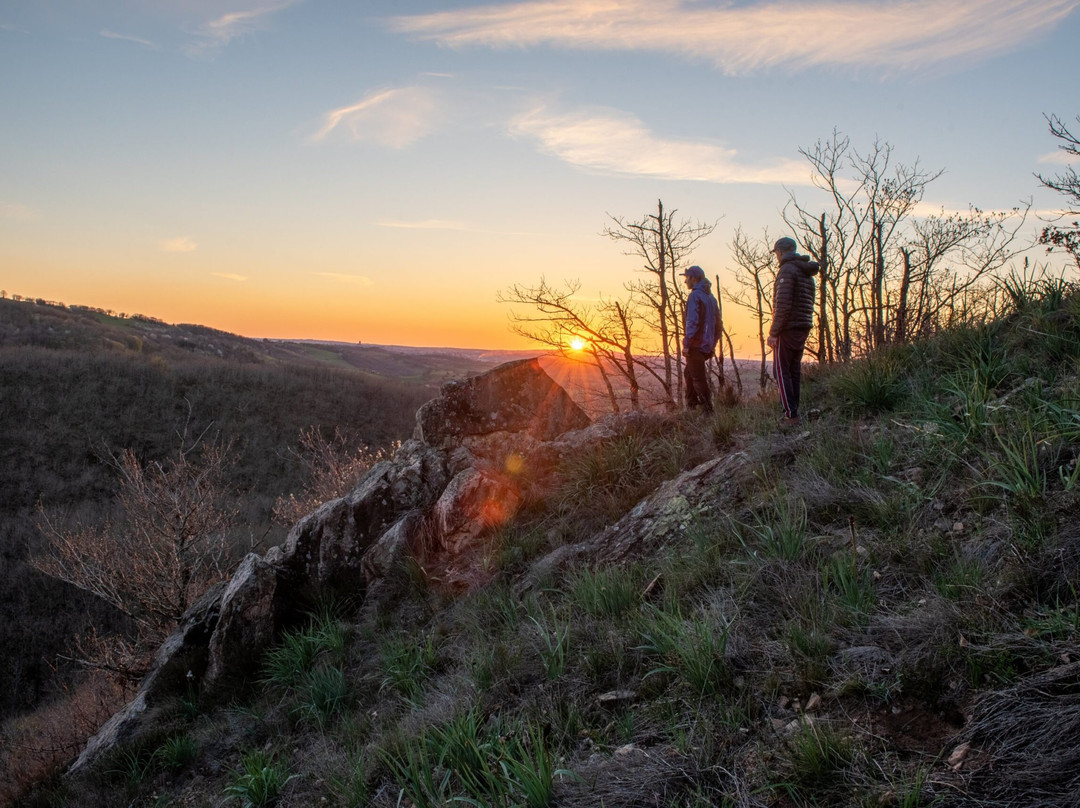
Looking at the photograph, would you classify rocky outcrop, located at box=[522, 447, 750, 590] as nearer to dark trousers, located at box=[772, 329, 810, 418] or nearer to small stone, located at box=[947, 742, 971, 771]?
dark trousers, located at box=[772, 329, 810, 418]

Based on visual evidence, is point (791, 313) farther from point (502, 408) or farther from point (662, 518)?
point (502, 408)

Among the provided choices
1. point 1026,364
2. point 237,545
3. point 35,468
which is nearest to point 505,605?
point 1026,364

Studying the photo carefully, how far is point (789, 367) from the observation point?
6.36 metres

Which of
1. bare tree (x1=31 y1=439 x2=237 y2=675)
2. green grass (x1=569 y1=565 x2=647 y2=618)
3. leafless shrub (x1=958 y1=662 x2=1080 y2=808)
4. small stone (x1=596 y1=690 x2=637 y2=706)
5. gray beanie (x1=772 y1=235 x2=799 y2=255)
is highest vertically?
gray beanie (x1=772 y1=235 x2=799 y2=255)

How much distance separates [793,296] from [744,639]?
439cm

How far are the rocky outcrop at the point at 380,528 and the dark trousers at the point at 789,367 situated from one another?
256 centimetres

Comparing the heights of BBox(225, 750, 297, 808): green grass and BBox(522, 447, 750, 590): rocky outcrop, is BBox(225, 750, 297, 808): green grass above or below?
below

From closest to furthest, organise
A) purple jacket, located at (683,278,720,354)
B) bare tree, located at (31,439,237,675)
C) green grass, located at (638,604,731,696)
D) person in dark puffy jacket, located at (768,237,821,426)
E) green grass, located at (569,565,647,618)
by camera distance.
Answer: green grass, located at (638,604,731,696)
green grass, located at (569,565,647,618)
person in dark puffy jacket, located at (768,237,821,426)
purple jacket, located at (683,278,720,354)
bare tree, located at (31,439,237,675)

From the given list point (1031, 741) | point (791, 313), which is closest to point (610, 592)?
point (1031, 741)

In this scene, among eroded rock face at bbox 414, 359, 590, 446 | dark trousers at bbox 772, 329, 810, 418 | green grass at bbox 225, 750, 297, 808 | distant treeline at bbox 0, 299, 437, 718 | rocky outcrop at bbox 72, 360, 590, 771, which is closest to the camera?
green grass at bbox 225, 750, 297, 808

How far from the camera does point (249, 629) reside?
6.50 m

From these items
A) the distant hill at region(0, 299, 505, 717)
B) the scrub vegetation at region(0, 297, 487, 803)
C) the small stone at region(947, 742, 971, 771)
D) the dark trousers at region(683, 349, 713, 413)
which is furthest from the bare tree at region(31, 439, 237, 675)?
the small stone at region(947, 742, 971, 771)

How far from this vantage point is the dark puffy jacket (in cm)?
644

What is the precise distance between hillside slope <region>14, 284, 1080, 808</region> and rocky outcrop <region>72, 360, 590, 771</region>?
28cm
